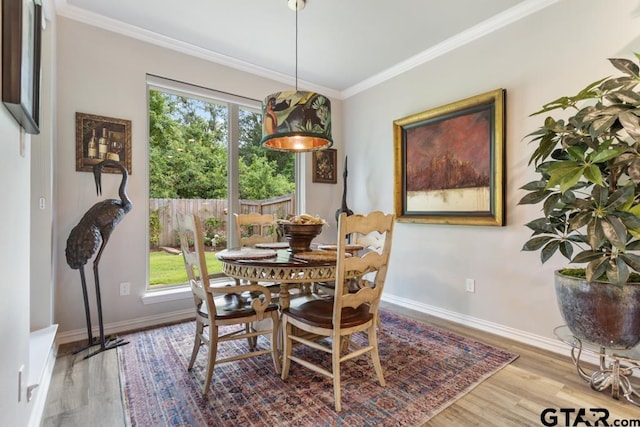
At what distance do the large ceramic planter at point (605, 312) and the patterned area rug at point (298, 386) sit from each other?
25.7 inches

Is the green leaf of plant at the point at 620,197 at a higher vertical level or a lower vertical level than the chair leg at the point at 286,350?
higher

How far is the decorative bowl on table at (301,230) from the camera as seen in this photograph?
7.30 ft

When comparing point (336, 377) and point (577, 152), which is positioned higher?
point (577, 152)

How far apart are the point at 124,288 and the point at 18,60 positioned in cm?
228

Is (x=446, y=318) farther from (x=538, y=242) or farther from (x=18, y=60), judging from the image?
(x=18, y=60)

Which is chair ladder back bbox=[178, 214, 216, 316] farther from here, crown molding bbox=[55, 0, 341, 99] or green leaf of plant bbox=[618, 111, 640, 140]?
green leaf of plant bbox=[618, 111, 640, 140]

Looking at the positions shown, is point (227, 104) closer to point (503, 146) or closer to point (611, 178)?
point (503, 146)

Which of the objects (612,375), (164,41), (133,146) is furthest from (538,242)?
(164,41)

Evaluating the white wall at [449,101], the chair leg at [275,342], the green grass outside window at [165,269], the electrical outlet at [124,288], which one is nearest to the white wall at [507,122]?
the white wall at [449,101]

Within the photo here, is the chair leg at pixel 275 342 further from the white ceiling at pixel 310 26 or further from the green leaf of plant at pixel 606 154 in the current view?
the white ceiling at pixel 310 26

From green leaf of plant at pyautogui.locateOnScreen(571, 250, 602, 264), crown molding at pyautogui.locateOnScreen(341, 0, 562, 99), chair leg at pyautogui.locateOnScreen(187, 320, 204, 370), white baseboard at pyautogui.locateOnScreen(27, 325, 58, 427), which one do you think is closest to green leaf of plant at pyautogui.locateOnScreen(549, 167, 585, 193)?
green leaf of plant at pyautogui.locateOnScreen(571, 250, 602, 264)

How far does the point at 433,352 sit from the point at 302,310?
1.12 meters

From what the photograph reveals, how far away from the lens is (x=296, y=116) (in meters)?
2.03

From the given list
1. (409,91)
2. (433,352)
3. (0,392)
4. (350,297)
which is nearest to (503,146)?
(409,91)
